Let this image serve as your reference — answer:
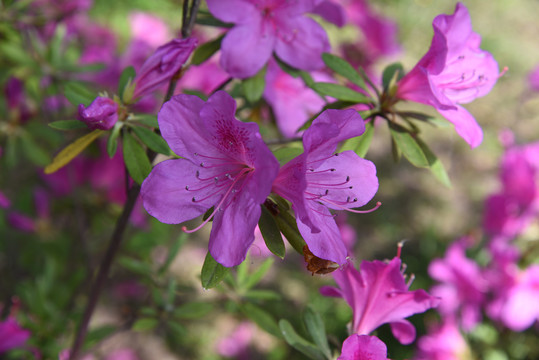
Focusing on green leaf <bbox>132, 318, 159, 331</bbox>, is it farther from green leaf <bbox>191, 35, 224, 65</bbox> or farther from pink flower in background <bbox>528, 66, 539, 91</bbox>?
pink flower in background <bbox>528, 66, 539, 91</bbox>

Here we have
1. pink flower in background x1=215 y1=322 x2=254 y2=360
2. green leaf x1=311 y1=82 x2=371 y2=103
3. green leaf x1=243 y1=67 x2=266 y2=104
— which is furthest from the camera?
pink flower in background x1=215 y1=322 x2=254 y2=360

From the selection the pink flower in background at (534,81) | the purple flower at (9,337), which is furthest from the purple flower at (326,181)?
the pink flower in background at (534,81)

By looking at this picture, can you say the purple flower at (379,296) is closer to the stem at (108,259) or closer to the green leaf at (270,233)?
the green leaf at (270,233)

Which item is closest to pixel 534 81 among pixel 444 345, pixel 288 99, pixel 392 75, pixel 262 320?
pixel 444 345

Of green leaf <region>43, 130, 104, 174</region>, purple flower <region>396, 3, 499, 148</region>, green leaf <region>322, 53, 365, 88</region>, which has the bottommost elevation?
green leaf <region>43, 130, 104, 174</region>

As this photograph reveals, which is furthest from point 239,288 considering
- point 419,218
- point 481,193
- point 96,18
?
point 96,18

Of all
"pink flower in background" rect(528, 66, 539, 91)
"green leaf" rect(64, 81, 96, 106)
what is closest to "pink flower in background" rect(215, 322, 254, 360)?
"green leaf" rect(64, 81, 96, 106)
